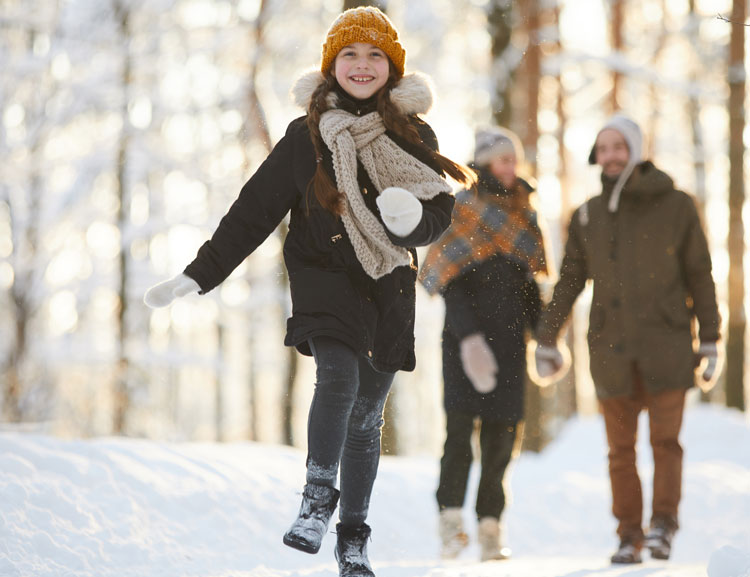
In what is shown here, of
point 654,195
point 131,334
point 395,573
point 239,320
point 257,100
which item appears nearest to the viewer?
point 395,573

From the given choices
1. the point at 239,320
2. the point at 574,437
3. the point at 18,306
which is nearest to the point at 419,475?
the point at 574,437

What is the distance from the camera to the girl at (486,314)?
471 cm

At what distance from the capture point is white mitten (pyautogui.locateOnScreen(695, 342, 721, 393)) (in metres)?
4.72

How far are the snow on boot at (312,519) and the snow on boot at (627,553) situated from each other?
76.2 inches

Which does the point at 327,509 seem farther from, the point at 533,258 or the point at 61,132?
the point at 61,132

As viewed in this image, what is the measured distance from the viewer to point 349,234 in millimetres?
3115

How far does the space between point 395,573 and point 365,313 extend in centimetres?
113

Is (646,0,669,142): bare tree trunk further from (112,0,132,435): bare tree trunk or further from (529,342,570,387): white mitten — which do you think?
(529,342,570,387): white mitten

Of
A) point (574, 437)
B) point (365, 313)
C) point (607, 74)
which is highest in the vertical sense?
point (607, 74)

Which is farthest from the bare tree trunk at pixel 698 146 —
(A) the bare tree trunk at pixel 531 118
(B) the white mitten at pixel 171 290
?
(B) the white mitten at pixel 171 290

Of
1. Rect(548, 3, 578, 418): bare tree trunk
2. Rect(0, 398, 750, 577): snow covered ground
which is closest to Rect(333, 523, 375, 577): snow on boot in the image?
Rect(0, 398, 750, 577): snow covered ground

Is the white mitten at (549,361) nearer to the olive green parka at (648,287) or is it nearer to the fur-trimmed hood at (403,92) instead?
the olive green parka at (648,287)

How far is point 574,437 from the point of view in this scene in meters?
10.3

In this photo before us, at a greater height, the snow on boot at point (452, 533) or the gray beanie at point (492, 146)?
the gray beanie at point (492, 146)
